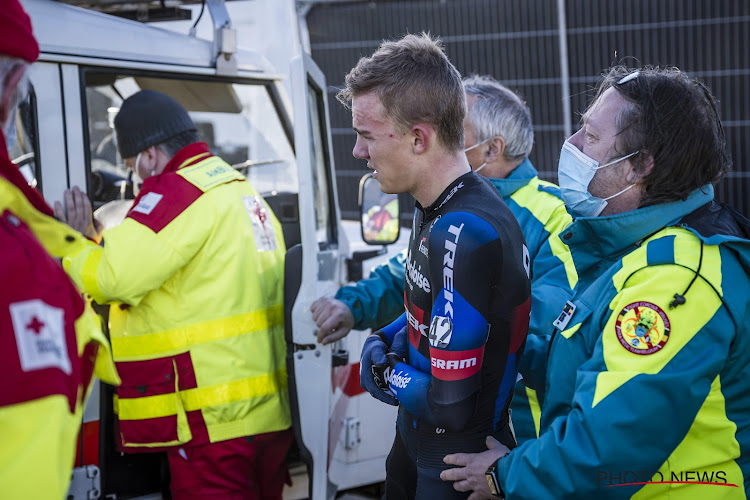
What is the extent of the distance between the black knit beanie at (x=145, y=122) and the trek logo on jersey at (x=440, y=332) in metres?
1.55

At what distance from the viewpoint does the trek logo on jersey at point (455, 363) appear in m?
1.74

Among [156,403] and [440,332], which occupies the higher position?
[440,332]

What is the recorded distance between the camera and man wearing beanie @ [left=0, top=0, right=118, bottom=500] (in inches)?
43.1

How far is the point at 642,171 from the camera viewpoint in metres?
1.84

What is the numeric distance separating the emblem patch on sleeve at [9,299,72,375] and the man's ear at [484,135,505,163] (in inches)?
86.9

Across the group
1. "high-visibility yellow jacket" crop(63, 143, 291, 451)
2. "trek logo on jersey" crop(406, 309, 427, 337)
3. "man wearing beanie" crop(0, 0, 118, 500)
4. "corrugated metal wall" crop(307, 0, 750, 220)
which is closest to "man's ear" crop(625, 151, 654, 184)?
"trek logo on jersey" crop(406, 309, 427, 337)

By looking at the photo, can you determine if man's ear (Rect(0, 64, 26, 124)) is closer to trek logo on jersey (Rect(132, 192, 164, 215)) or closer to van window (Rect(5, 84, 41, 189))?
trek logo on jersey (Rect(132, 192, 164, 215))

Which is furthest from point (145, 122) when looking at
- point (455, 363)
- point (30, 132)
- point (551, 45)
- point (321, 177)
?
point (551, 45)

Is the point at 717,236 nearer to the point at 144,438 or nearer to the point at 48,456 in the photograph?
the point at 48,456

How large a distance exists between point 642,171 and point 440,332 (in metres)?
0.63

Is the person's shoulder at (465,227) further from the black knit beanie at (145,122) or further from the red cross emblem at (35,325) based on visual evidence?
the black knit beanie at (145,122)

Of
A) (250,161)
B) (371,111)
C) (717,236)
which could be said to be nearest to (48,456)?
(371,111)

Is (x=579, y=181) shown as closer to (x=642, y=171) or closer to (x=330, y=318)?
(x=642, y=171)

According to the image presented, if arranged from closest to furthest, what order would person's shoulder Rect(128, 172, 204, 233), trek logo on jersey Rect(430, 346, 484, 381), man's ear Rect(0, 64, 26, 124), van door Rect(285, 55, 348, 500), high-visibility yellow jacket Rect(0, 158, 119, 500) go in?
high-visibility yellow jacket Rect(0, 158, 119, 500) < man's ear Rect(0, 64, 26, 124) < trek logo on jersey Rect(430, 346, 484, 381) < person's shoulder Rect(128, 172, 204, 233) < van door Rect(285, 55, 348, 500)
